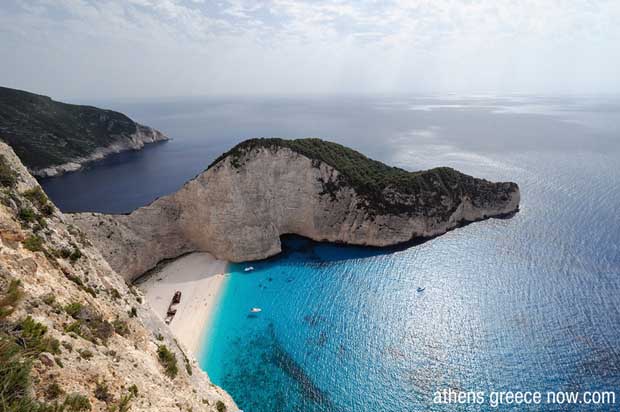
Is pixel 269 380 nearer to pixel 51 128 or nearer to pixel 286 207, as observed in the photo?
pixel 286 207

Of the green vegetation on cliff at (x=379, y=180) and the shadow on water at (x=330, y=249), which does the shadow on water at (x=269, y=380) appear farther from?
the green vegetation on cliff at (x=379, y=180)

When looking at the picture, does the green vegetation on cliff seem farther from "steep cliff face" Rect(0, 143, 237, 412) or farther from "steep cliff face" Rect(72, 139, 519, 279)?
"steep cliff face" Rect(0, 143, 237, 412)

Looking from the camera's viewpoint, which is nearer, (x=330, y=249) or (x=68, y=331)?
(x=68, y=331)

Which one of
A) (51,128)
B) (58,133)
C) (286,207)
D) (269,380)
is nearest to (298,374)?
(269,380)

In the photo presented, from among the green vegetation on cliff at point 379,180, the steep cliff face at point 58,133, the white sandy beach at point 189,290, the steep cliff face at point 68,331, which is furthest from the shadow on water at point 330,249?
the steep cliff face at point 58,133

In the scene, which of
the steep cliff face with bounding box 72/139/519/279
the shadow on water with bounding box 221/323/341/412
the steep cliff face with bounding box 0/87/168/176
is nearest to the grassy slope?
the steep cliff face with bounding box 0/87/168/176

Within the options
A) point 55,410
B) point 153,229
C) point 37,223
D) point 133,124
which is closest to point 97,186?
point 153,229

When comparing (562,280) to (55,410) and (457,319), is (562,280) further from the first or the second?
(55,410)
